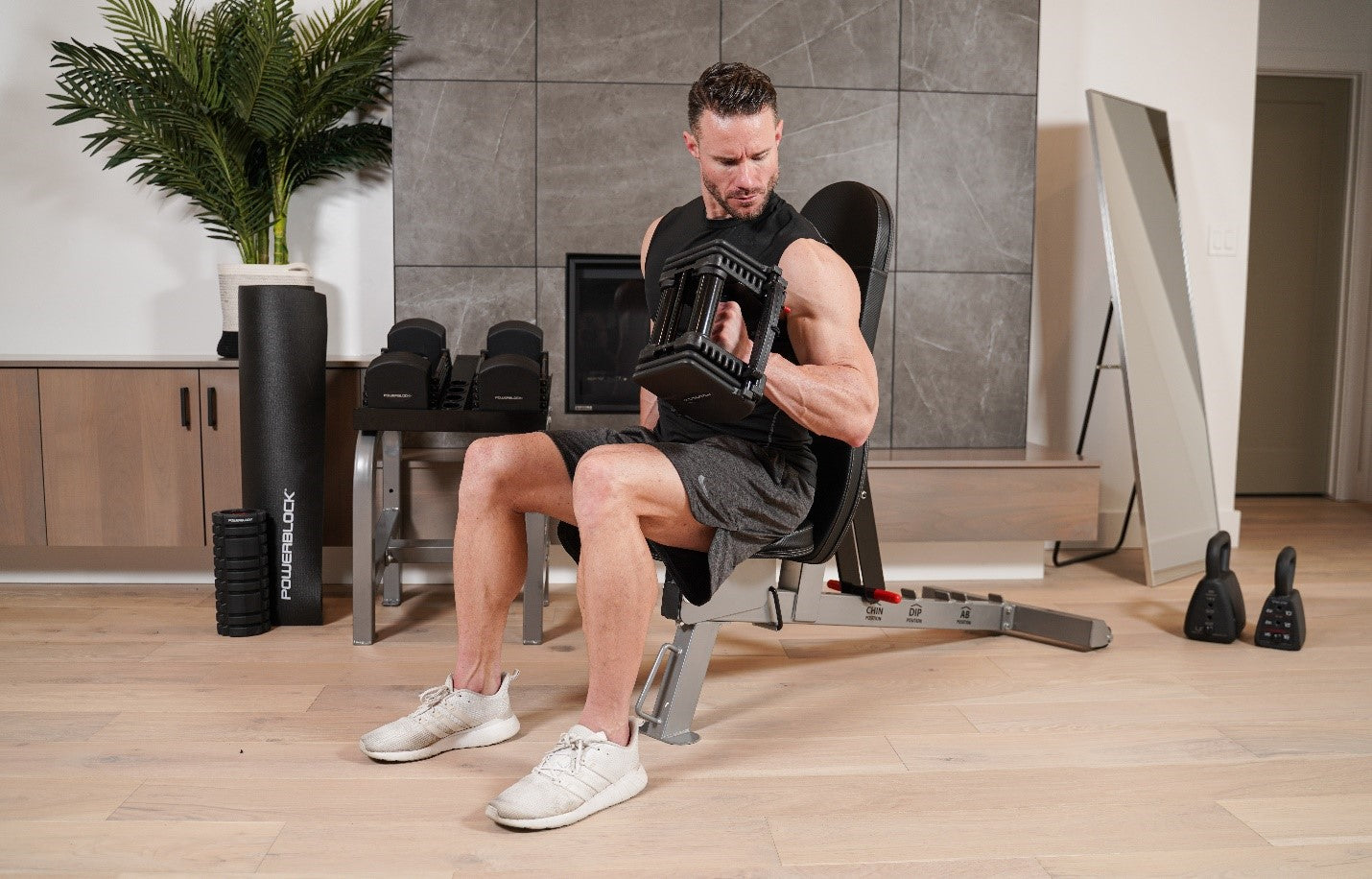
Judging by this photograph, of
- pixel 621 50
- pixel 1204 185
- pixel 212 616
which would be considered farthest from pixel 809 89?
pixel 212 616

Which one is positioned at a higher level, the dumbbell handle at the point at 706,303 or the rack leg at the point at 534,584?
the dumbbell handle at the point at 706,303

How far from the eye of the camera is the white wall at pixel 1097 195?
355cm

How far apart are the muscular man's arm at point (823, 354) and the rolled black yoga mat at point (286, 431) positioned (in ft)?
4.67

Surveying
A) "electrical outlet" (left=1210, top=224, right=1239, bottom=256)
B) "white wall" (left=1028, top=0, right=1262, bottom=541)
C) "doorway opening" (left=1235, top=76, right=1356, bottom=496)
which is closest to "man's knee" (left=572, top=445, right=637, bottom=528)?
"white wall" (left=1028, top=0, right=1262, bottom=541)

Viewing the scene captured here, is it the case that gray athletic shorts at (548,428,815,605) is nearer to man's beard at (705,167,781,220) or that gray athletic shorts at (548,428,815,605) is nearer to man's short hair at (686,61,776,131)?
man's beard at (705,167,781,220)

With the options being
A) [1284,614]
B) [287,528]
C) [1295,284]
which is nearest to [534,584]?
[287,528]

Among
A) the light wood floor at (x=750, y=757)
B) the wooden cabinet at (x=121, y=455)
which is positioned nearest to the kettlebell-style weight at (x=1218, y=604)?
the light wood floor at (x=750, y=757)

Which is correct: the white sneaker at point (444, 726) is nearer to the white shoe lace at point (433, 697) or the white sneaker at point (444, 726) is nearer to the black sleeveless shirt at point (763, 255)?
the white shoe lace at point (433, 697)

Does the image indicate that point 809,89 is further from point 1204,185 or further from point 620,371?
point 1204,185

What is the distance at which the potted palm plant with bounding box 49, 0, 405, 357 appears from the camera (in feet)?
9.37

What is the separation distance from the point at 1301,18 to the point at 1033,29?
2118mm

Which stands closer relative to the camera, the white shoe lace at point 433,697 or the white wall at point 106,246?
the white shoe lace at point 433,697

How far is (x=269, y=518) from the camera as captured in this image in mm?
2576

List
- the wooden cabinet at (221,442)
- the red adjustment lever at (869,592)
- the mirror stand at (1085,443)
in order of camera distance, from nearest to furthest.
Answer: the red adjustment lever at (869,592) < the wooden cabinet at (221,442) < the mirror stand at (1085,443)
